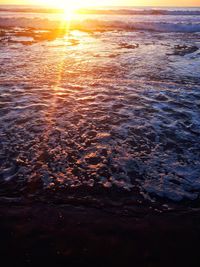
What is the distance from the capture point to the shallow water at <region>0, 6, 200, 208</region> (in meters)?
3.36

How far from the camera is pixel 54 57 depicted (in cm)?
1104

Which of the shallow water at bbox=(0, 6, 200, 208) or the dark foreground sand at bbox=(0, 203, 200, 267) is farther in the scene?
the shallow water at bbox=(0, 6, 200, 208)

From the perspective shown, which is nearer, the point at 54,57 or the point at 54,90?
the point at 54,90

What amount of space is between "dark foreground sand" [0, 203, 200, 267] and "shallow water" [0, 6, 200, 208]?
1.02ft

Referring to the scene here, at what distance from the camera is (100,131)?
15.5ft

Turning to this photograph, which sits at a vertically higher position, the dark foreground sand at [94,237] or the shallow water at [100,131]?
the shallow water at [100,131]

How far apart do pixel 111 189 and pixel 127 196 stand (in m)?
0.22

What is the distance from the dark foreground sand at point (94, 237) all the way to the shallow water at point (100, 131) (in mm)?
311

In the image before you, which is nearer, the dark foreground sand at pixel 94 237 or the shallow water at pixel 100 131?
the dark foreground sand at pixel 94 237

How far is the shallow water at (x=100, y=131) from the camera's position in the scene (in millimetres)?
3357

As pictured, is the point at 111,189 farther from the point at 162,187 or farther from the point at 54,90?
the point at 54,90

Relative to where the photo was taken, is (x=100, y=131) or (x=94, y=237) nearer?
(x=94, y=237)

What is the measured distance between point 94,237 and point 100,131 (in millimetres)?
2331

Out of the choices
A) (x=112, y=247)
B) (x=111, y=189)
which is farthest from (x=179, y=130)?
(x=112, y=247)
